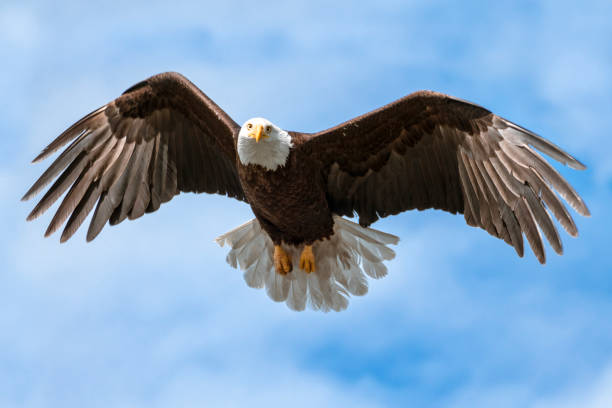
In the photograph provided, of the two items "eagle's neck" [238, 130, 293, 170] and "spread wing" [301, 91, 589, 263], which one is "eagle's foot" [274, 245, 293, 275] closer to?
"spread wing" [301, 91, 589, 263]

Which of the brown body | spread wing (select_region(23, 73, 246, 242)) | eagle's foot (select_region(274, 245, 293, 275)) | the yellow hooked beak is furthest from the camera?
eagle's foot (select_region(274, 245, 293, 275))

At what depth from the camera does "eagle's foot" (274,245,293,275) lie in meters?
9.70

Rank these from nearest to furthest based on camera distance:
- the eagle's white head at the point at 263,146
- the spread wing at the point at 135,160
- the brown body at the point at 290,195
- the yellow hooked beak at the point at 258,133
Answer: the yellow hooked beak at the point at 258,133 → the eagle's white head at the point at 263,146 → the brown body at the point at 290,195 → the spread wing at the point at 135,160

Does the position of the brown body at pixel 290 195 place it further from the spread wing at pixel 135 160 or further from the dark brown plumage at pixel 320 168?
the spread wing at pixel 135 160

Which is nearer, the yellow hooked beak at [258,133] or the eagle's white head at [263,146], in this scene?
the yellow hooked beak at [258,133]

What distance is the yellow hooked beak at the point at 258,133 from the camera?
8.52 metres

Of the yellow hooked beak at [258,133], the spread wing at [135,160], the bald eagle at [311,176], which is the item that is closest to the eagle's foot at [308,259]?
the bald eagle at [311,176]

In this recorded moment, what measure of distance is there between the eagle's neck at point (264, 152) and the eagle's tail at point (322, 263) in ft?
4.27

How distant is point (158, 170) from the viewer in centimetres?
973

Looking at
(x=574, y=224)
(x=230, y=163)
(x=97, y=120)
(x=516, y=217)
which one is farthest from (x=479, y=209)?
(x=97, y=120)

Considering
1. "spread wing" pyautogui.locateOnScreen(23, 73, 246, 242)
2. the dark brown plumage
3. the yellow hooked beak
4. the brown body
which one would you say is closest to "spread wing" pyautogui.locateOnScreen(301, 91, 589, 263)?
the dark brown plumage

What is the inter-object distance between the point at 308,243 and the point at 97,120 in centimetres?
229

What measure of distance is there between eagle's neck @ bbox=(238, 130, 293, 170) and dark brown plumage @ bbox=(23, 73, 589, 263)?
2.7 inches

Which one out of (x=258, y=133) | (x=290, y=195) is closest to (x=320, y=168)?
Result: (x=290, y=195)
